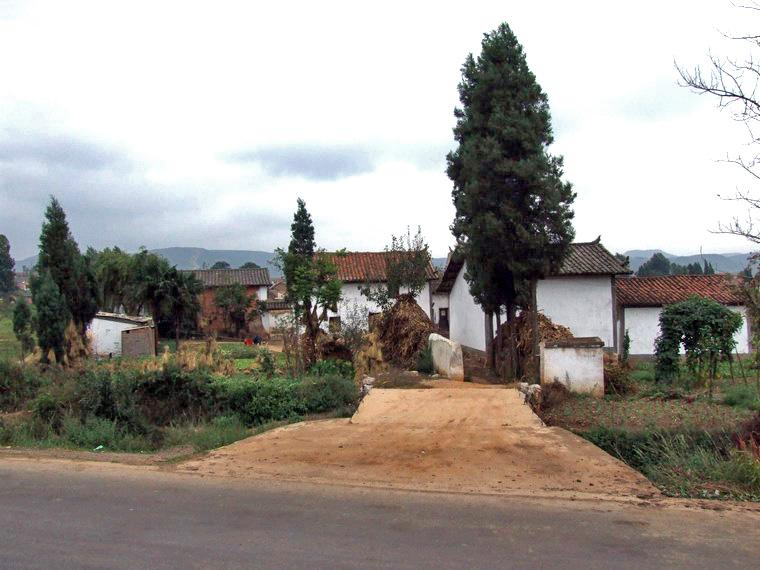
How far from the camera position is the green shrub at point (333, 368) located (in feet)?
50.8

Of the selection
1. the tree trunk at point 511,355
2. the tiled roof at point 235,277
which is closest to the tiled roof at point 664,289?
the tree trunk at point 511,355

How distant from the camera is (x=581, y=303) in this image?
1069 inches

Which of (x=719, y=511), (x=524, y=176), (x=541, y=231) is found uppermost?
(x=524, y=176)

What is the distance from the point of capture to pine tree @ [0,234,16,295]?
7956 cm

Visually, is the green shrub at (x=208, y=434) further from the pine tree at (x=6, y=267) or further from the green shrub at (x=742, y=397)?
the pine tree at (x=6, y=267)

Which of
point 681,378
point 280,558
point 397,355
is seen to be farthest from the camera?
point 397,355

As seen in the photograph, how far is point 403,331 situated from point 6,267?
74.6 meters

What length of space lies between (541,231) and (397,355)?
29.4ft

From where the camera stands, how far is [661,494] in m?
7.44

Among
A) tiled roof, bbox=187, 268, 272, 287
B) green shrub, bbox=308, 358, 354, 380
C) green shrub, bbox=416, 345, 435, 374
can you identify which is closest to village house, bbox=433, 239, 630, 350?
green shrub, bbox=416, 345, 435, 374

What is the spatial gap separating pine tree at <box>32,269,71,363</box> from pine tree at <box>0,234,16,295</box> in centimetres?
6849

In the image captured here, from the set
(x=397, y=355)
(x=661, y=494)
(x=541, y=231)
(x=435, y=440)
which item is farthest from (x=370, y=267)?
(x=661, y=494)

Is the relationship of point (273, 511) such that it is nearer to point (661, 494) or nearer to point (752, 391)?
point (661, 494)

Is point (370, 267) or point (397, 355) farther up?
point (370, 267)
